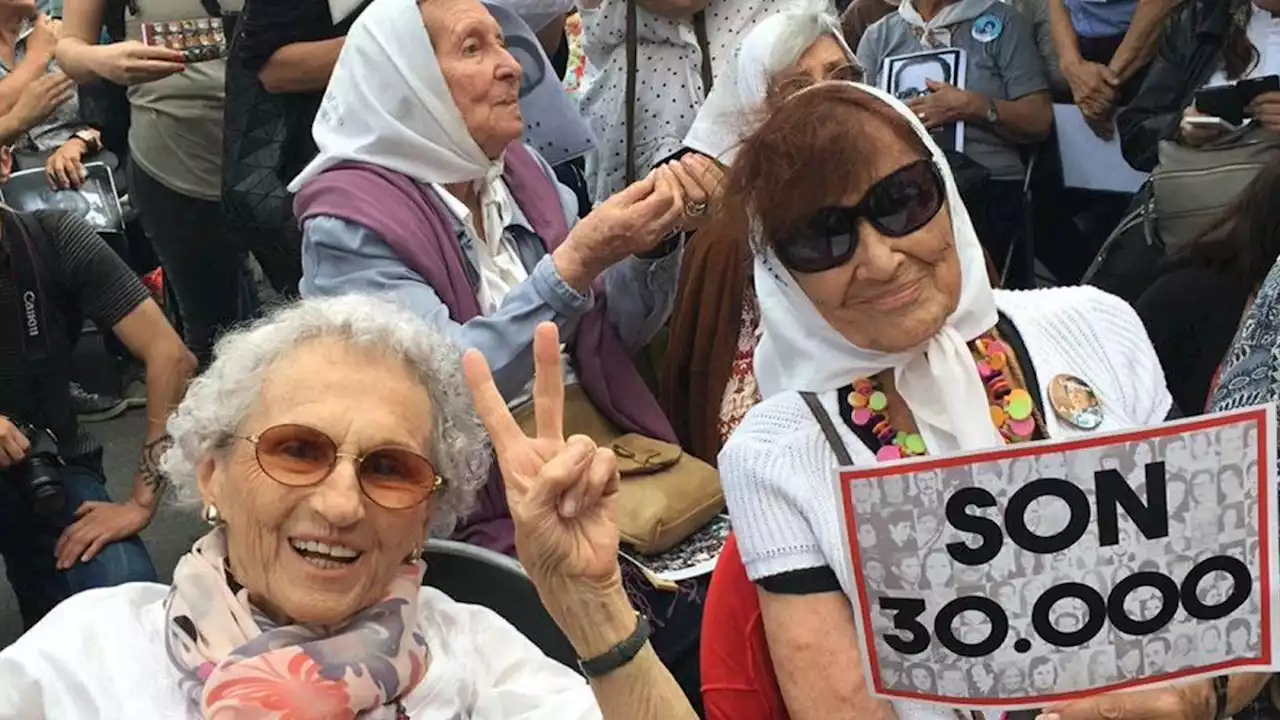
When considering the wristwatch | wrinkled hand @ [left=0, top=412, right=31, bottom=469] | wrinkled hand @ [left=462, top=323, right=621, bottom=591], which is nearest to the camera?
wrinkled hand @ [left=462, top=323, right=621, bottom=591]

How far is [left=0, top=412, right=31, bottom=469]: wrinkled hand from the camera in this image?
2.85 m

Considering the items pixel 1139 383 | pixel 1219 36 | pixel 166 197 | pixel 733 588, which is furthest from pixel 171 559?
pixel 1219 36

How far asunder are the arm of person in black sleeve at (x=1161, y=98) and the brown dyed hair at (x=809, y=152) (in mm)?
2493

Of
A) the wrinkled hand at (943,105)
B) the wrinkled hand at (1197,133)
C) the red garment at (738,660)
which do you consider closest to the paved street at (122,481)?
the red garment at (738,660)

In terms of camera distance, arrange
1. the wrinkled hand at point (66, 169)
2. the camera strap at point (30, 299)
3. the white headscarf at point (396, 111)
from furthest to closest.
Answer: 1. the wrinkled hand at point (66, 169)
2. the camera strap at point (30, 299)
3. the white headscarf at point (396, 111)

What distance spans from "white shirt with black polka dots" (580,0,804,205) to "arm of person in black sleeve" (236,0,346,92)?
0.78 m

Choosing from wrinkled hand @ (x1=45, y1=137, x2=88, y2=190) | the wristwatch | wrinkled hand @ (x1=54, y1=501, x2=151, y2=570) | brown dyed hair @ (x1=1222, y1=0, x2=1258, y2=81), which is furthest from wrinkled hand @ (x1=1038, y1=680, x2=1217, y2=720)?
the wristwatch

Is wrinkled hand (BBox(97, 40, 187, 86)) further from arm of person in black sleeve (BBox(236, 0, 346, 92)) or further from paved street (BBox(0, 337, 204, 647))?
paved street (BBox(0, 337, 204, 647))

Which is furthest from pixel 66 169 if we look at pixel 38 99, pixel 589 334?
pixel 589 334

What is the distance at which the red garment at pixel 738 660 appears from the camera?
1814 mm

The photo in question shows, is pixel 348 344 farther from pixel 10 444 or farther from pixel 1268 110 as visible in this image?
pixel 1268 110

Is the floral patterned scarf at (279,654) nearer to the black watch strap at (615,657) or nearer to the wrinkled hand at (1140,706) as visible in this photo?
the black watch strap at (615,657)

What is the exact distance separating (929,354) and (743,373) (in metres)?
1.16

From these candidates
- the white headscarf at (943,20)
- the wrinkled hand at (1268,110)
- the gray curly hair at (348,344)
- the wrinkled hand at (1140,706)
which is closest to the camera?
the wrinkled hand at (1140,706)
